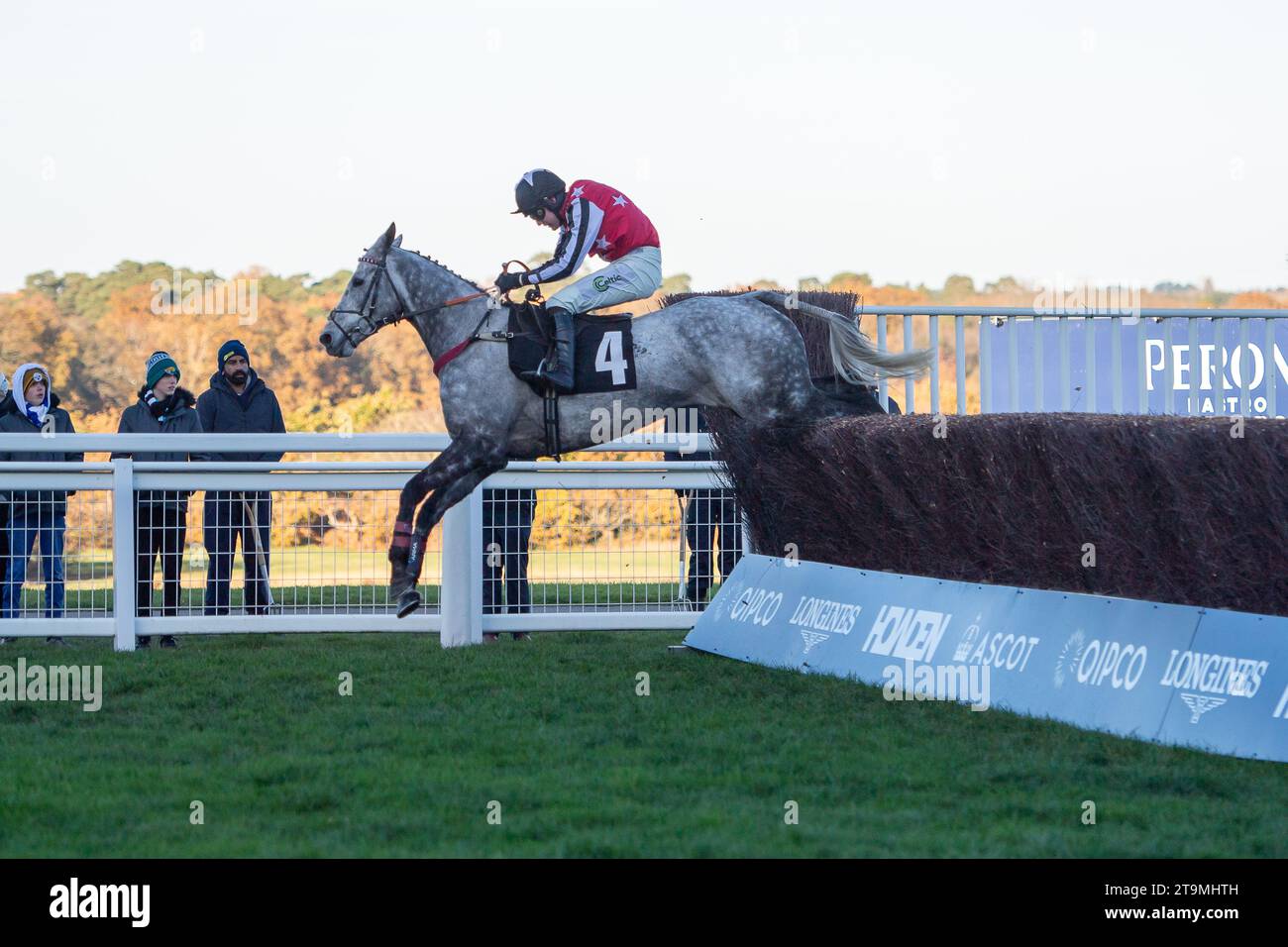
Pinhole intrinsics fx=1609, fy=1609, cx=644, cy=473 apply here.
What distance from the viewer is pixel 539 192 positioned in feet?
27.4

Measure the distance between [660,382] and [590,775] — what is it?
130 inches

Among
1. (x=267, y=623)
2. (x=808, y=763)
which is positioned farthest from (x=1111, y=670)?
(x=267, y=623)

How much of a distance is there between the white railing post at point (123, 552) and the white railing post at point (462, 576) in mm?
1766

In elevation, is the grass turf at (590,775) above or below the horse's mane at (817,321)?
below

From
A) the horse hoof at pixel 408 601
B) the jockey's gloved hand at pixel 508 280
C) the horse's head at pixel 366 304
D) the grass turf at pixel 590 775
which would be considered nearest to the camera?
the grass turf at pixel 590 775

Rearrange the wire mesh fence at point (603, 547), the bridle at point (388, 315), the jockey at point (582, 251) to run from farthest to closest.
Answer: the wire mesh fence at point (603, 547), the bridle at point (388, 315), the jockey at point (582, 251)

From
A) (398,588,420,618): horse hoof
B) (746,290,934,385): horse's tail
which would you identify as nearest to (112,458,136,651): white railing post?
(398,588,420,618): horse hoof

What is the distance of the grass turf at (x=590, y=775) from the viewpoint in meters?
4.39

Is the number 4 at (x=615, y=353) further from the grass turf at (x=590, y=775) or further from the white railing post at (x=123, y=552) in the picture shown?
the white railing post at (x=123, y=552)

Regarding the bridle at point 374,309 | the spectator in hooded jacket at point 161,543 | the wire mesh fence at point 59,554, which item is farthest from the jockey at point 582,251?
the wire mesh fence at point 59,554

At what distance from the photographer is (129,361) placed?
42.1 metres

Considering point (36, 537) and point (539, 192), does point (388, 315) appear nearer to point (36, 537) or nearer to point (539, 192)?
point (539, 192)

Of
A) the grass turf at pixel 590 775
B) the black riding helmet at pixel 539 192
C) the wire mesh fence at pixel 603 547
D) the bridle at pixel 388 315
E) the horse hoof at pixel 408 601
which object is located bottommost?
the grass turf at pixel 590 775
